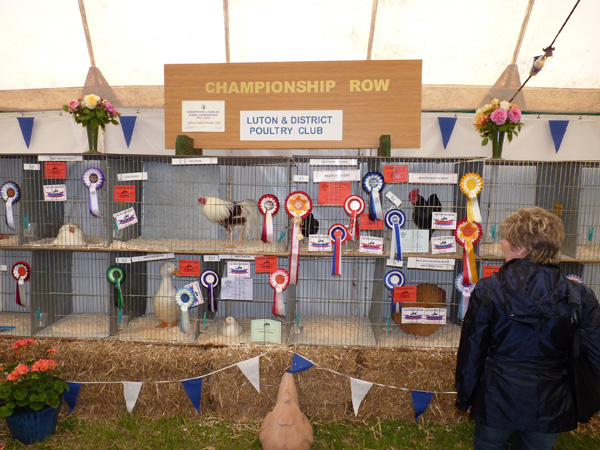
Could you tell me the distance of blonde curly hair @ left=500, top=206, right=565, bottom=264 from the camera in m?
1.51

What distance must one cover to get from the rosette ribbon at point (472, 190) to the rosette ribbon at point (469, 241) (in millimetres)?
49

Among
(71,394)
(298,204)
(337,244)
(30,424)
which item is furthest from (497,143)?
(30,424)

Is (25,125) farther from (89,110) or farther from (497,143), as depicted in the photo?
(497,143)

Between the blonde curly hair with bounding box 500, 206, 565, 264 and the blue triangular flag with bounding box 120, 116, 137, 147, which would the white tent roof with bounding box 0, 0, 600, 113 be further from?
the blonde curly hair with bounding box 500, 206, 565, 264

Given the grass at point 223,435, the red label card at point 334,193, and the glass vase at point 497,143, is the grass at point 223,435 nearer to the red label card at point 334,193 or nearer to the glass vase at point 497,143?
the red label card at point 334,193

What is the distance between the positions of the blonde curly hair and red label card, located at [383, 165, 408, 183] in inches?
47.5

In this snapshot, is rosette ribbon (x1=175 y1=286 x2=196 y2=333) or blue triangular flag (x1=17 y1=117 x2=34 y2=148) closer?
rosette ribbon (x1=175 y1=286 x2=196 y2=333)

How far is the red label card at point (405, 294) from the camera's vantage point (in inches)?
112

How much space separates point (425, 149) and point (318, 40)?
1271 millimetres

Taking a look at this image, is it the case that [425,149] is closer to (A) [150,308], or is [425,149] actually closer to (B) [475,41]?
(B) [475,41]

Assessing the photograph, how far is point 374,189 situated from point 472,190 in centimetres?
64

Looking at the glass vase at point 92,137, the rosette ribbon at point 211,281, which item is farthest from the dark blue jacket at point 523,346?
the glass vase at point 92,137

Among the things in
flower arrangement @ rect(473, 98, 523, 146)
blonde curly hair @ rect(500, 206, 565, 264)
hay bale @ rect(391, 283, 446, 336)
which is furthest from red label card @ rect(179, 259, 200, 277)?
flower arrangement @ rect(473, 98, 523, 146)

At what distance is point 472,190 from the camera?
103 inches
